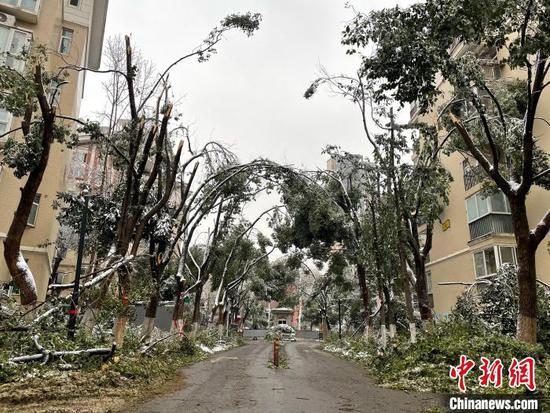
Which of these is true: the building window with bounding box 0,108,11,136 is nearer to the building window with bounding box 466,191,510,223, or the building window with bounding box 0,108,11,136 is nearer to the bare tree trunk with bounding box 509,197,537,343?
the bare tree trunk with bounding box 509,197,537,343

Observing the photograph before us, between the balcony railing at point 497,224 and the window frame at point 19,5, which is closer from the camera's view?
the window frame at point 19,5

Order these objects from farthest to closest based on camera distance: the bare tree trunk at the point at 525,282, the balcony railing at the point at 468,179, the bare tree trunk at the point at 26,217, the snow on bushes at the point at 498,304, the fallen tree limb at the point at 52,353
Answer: the balcony railing at the point at 468,179 < the snow on bushes at the point at 498,304 < the bare tree trunk at the point at 525,282 < the bare tree trunk at the point at 26,217 < the fallen tree limb at the point at 52,353

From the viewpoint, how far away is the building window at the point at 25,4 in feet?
64.1

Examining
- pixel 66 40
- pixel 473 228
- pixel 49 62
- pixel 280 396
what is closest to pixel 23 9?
pixel 66 40

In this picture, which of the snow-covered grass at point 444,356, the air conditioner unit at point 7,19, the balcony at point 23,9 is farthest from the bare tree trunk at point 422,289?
the air conditioner unit at point 7,19

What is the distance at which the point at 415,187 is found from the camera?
16.3m

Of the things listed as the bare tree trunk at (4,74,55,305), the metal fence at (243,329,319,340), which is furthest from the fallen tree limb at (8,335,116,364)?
the metal fence at (243,329,319,340)

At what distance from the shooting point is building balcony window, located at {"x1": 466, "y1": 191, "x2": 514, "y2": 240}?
2003cm

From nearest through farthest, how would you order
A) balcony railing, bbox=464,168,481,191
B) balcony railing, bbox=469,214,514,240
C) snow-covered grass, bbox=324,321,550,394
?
snow-covered grass, bbox=324,321,550,394 → balcony railing, bbox=469,214,514,240 → balcony railing, bbox=464,168,481,191

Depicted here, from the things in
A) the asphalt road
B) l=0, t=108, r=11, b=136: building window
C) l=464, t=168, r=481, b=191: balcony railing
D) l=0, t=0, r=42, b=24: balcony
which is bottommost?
the asphalt road

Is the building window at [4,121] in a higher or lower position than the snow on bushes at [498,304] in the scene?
higher

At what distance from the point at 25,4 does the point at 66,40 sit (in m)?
2.64

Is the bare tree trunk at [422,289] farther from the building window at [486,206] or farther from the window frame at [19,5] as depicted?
the window frame at [19,5]

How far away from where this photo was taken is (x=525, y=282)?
11453mm
